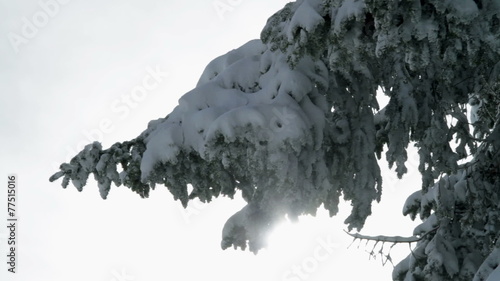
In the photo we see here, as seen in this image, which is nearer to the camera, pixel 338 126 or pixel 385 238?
pixel 338 126

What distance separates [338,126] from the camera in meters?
6.19

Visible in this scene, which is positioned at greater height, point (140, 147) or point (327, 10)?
point (140, 147)

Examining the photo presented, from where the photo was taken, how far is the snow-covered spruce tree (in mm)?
4609

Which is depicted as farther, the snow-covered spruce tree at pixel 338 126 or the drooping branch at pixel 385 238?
the drooping branch at pixel 385 238

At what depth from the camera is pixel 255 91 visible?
5.99m

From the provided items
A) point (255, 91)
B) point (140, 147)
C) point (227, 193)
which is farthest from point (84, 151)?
point (255, 91)

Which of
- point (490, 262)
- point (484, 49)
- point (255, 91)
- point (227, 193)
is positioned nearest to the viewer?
point (484, 49)

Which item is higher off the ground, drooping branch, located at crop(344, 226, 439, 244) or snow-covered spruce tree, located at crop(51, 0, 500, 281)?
snow-covered spruce tree, located at crop(51, 0, 500, 281)

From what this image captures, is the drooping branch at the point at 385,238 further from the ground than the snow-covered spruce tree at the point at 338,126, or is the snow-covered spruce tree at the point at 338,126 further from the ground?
the snow-covered spruce tree at the point at 338,126

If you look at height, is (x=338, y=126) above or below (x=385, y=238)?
above

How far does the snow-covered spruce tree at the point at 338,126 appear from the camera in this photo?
4609 millimetres

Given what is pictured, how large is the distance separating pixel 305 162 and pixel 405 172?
3.90 ft

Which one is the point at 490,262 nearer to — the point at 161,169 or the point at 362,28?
the point at 362,28

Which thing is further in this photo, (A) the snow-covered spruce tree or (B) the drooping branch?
(B) the drooping branch
